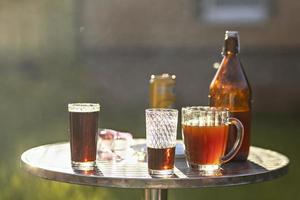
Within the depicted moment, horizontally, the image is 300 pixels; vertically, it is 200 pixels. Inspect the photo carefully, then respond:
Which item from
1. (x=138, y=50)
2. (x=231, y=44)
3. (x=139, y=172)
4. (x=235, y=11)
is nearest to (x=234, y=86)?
(x=231, y=44)

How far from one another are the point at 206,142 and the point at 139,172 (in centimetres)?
16

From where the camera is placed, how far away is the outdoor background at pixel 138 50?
604cm

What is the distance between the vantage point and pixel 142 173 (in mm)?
1537

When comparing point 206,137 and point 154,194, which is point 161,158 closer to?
point 206,137

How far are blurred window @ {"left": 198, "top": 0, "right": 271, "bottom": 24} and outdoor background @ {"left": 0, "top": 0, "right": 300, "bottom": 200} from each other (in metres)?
0.01

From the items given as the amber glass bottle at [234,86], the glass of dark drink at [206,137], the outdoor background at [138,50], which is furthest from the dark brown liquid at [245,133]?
the outdoor background at [138,50]

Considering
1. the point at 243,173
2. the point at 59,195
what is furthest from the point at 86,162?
the point at 59,195

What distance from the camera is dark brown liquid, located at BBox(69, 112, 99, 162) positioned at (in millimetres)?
1572

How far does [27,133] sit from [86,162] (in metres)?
3.01

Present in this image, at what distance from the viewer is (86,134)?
1.57 m

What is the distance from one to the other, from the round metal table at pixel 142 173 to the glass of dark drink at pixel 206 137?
0.09 ft

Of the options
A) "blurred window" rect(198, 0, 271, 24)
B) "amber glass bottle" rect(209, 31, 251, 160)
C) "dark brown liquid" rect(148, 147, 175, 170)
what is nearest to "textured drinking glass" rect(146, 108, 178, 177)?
"dark brown liquid" rect(148, 147, 175, 170)

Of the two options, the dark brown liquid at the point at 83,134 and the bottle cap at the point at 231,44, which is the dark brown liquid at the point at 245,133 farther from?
the dark brown liquid at the point at 83,134

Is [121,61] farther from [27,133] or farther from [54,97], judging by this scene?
[27,133]
